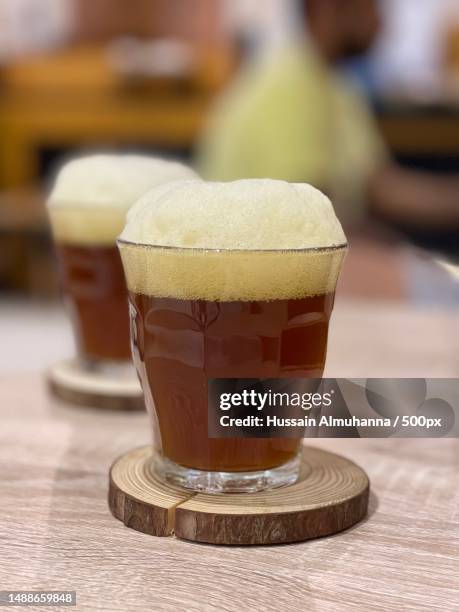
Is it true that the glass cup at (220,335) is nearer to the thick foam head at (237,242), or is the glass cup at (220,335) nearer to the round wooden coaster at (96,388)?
the thick foam head at (237,242)

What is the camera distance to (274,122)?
3.17 metres

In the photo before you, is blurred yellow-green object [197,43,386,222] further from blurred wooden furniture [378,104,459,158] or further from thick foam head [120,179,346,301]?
thick foam head [120,179,346,301]

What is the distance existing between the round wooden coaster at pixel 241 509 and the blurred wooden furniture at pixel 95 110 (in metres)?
5.22

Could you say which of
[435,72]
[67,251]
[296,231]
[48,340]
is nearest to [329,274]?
[296,231]

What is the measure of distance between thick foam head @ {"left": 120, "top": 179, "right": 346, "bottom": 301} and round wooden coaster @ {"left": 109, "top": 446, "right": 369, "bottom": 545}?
0.15m

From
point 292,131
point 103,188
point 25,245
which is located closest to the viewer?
point 103,188

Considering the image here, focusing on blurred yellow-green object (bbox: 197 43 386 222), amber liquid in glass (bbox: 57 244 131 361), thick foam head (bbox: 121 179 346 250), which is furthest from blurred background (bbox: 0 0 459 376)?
amber liquid in glass (bbox: 57 244 131 361)

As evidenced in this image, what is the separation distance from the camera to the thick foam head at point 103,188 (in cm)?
101

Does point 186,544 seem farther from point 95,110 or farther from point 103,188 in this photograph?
point 95,110

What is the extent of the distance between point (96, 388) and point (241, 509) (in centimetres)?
40

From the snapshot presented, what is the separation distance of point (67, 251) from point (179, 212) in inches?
17.5

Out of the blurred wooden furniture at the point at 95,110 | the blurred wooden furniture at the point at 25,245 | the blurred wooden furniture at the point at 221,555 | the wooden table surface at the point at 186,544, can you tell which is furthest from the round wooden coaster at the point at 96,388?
the blurred wooden furniture at the point at 95,110

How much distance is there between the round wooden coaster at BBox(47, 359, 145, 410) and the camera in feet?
3.35

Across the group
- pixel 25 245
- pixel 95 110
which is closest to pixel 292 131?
pixel 25 245
